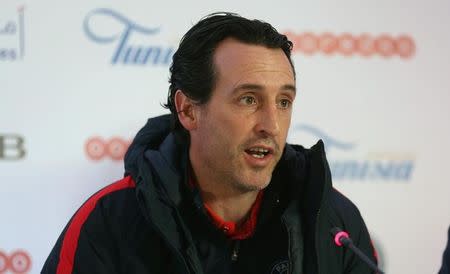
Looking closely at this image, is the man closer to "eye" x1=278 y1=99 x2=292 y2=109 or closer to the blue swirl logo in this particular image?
"eye" x1=278 y1=99 x2=292 y2=109

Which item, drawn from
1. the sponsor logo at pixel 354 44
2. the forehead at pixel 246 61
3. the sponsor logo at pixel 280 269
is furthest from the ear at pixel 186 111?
the sponsor logo at pixel 354 44

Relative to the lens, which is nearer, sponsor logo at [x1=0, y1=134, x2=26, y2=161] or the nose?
the nose

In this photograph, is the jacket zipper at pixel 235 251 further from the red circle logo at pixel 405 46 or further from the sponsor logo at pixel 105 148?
the red circle logo at pixel 405 46

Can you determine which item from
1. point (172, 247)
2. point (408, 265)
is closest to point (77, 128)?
point (172, 247)

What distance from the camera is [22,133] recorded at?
144 centimetres

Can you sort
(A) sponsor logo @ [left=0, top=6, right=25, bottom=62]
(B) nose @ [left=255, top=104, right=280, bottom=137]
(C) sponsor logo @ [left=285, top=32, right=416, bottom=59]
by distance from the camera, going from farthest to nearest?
(C) sponsor logo @ [left=285, top=32, right=416, bottom=59] < (A) sponsor logo @ [left=0, top=6, right=25, bottom=62] < (B) nose @ [left=255, top=104, right=280, bottom=137]

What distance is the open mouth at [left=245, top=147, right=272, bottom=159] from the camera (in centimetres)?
107

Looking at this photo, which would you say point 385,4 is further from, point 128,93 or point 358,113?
point 128,93

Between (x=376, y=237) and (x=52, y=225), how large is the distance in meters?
0.96

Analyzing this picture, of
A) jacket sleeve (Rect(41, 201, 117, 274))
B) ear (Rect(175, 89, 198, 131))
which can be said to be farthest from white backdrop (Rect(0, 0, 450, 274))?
jacket sleeve (Rect(41, 201, 117, 274))

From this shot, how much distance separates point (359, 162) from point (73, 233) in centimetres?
88

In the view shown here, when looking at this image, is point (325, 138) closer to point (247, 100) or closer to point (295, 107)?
point (295, 107)

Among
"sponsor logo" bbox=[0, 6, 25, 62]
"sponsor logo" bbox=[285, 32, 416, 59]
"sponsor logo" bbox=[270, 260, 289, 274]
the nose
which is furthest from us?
"sponsor logo" bbox=[285, 32, 416, 59]

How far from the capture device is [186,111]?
3.90 ft
